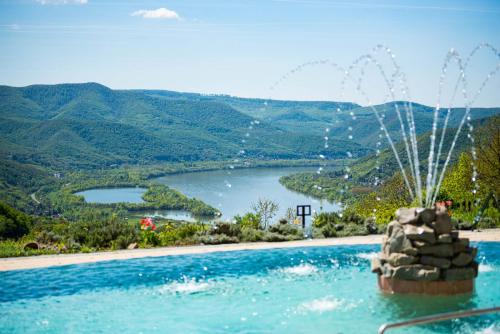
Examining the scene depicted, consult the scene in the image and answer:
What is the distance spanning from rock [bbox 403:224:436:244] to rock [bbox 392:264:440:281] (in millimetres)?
573

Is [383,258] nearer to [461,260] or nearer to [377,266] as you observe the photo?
[377,266]

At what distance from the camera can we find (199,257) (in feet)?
57.6

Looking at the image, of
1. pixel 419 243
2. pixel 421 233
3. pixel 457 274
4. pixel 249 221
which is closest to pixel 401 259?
pixel 419 243

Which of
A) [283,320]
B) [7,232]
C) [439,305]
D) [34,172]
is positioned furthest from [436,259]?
[34,172]

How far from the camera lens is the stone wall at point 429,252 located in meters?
12.7

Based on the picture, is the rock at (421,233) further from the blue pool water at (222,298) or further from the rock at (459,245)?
the blue pool water at (222,298)

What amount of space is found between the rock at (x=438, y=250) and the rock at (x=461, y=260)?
0.54ft

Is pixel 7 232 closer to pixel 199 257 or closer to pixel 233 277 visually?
pixel 199 257

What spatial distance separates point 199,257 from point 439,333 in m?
8.53

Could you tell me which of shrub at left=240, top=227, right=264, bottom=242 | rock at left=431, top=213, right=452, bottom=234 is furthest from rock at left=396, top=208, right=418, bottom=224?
shrub at left=240, top=227, right=264, bottom=242

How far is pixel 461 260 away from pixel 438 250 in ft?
1.88

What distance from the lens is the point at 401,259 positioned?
12.8m

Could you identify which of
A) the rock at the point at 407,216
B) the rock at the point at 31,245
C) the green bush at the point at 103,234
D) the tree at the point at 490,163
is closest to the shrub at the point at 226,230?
the green bush at the point at 103,234

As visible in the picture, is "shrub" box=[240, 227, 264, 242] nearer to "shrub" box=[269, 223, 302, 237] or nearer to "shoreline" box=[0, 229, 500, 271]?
"shoreline" box=[0, 229, 500, 271]
